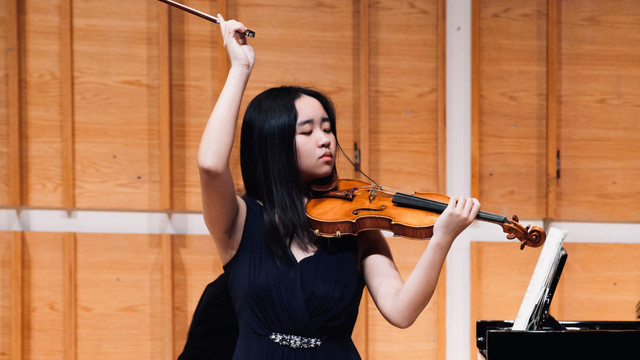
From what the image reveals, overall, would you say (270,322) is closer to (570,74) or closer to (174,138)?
(174,138)

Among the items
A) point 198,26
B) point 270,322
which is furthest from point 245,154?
point 198,26

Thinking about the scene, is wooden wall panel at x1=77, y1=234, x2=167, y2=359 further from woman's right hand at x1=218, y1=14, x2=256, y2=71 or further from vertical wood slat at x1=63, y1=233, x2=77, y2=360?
woman's right hand at x1=218, y1=14, x2=256, y2=71

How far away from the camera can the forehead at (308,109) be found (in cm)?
121

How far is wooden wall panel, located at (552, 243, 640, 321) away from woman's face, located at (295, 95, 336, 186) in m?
1.61

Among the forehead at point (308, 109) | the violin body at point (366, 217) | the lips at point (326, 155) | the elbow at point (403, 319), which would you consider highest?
the forehead at point (308, 109)

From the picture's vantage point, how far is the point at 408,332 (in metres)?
2.30

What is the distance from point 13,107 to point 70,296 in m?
0.87

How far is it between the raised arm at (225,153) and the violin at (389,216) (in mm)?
184

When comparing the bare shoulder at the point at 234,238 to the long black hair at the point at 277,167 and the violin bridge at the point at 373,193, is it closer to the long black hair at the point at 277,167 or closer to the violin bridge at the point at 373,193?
the long black hair at the point at 277,167

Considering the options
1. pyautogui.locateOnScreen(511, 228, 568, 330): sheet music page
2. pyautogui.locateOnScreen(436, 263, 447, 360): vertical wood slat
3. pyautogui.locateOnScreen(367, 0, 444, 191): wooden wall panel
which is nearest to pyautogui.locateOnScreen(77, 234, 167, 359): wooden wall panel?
pyautogui.locateOnScreen(367, 0, 444, 191): wooden wall panel

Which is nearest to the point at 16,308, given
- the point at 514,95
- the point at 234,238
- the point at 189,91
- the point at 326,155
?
the point at 189,91

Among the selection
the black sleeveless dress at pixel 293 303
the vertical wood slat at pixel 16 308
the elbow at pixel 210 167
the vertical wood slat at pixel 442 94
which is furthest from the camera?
the vertical wood slat at pixel 442 94

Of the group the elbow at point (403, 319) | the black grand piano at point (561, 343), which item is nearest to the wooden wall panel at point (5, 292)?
the elbow at point (403, 319)

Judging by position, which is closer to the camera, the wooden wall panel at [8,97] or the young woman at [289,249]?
the young woman at [289,249]
